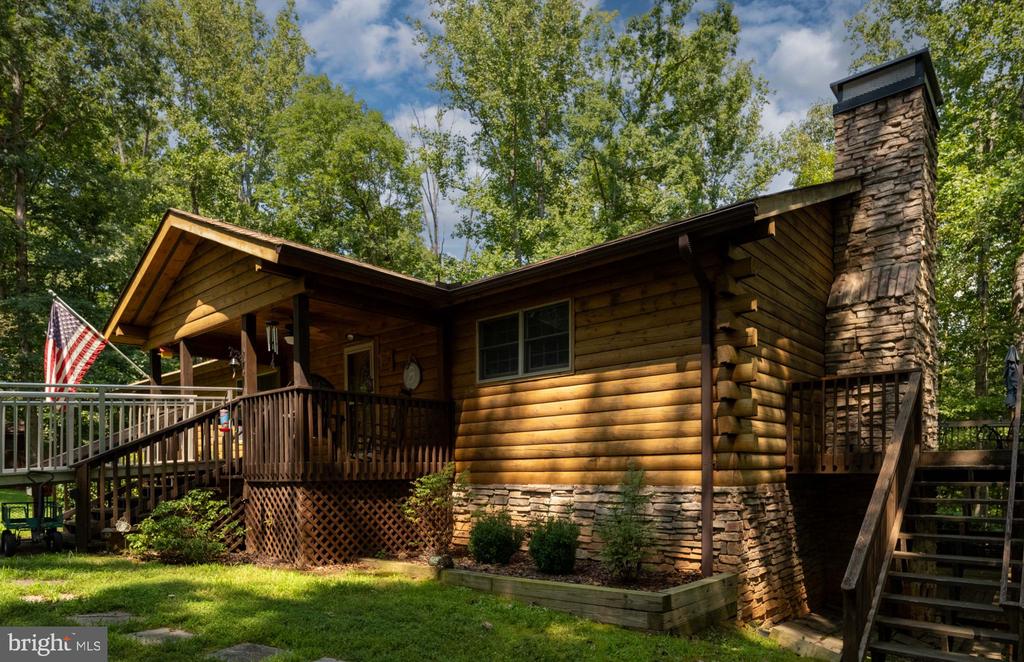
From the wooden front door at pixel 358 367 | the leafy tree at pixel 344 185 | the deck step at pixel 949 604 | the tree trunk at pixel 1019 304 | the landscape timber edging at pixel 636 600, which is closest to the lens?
the deck step at pixel 949 604

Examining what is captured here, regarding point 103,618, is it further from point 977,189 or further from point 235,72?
point 235,72

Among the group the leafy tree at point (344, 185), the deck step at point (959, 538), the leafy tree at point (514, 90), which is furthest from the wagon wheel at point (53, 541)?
the leafy tree at point (514, 90)

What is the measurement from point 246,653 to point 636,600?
11.0 ft

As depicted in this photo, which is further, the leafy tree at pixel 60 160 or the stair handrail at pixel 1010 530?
the leafy tree at pixel 60 160

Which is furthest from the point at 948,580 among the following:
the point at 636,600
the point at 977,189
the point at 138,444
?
the point at 977,189

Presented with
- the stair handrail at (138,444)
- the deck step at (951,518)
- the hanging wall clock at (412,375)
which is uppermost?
→ the hanging wall clock at (412,375)

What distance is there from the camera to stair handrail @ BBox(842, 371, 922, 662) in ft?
16.4

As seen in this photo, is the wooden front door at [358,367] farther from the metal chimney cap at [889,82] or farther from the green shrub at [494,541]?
the metal chimney cap at [889,82]

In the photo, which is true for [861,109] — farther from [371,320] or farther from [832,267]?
[371,320]

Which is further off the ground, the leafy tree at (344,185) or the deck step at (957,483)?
the leafy tree at (344,185)

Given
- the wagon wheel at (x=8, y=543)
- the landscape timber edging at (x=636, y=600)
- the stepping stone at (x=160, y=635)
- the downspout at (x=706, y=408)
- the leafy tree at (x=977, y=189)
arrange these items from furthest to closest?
the leafy tree at (x=977, y=189), the wagon wheel at (x=8, y=543), the downspout at (x=706, y=408), the landscape timber edging at (x=636, y=600), the stepping stone at (x=160, y=635)

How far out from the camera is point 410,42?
27406mm

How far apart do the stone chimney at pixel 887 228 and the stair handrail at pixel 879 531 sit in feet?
7.65

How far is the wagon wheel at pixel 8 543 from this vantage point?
8391 millimetres
